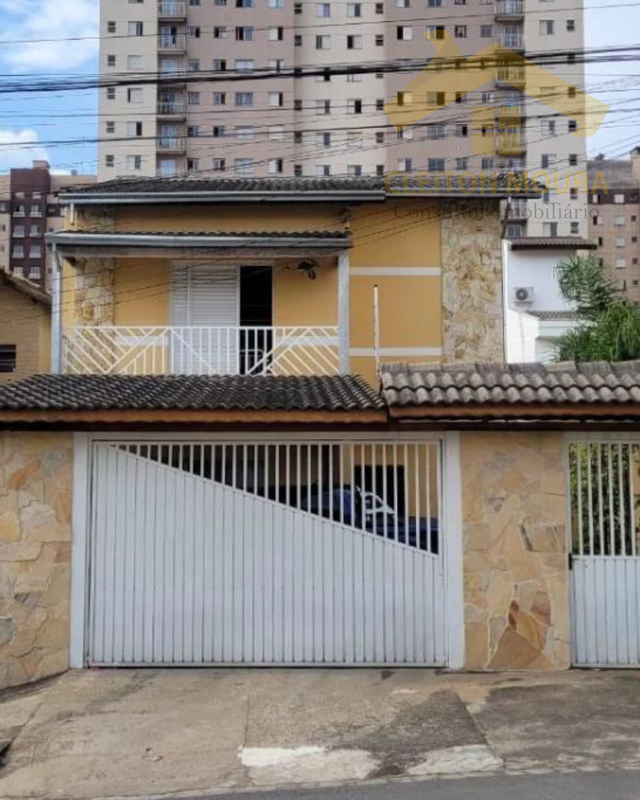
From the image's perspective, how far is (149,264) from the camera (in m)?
13.4

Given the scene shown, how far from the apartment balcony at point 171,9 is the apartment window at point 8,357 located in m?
38.3

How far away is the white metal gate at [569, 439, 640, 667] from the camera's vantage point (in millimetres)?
6605

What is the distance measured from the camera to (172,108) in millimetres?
51438

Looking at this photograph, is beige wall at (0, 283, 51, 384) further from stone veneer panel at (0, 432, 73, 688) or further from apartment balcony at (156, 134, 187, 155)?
apartment balcony at (156, 134, 187, 155)

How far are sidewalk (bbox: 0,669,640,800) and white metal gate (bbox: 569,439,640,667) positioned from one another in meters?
0.29

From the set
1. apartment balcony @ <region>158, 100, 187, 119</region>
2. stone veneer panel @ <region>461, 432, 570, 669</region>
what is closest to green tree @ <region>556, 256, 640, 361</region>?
stone veneer panel @ <region>461, 432, 570, 669</region>

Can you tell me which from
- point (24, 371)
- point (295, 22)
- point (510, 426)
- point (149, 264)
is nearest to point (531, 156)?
point (295, 22)

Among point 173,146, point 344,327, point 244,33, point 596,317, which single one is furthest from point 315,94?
point 344,327

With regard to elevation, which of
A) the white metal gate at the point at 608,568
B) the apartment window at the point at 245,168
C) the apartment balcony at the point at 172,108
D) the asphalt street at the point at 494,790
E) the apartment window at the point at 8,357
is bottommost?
the asphalt street at the point at 494,790

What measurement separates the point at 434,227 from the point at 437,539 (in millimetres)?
8990

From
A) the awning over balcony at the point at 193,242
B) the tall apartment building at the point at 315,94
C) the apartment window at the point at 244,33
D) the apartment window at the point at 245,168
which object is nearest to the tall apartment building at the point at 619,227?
the tall apartment building at the point at 315,94

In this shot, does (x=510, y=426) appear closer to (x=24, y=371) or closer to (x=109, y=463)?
(x=109, y=463)

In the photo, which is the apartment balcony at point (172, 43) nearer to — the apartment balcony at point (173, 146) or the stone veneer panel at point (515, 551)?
the apartment balcony at point (173, 146)

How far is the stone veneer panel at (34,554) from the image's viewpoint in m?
6.54
